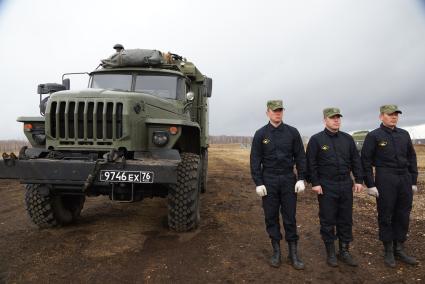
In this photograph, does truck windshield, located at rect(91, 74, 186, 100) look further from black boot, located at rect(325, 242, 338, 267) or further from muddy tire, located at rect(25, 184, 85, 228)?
black boot, located at rect(325, 242, 338, 267)

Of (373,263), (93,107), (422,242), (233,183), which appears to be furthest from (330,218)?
(233,183)

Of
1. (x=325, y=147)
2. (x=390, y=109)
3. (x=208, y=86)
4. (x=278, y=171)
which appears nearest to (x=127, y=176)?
(x=278, y=171)

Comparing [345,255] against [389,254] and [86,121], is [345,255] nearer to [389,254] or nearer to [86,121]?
[389,254]

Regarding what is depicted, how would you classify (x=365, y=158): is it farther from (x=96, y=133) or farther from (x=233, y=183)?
(x=233, y=183)

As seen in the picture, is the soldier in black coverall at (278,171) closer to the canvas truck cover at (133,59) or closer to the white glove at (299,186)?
the white glove at (299,186)

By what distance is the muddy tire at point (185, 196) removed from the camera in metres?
4.92

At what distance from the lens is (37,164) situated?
425cm

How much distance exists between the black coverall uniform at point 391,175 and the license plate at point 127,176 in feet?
8.09

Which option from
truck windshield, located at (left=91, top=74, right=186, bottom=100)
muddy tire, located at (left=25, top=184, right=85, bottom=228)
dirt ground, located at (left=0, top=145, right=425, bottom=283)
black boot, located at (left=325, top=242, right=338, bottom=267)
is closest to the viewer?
dirt ground, located at (left=0, top=145, right=425, bottom=283)

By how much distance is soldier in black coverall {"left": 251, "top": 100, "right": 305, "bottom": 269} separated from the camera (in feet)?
13.5

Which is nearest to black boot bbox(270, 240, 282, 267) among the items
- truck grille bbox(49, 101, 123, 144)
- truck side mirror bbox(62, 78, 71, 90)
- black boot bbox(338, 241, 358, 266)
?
black boot bbox(338, 241, 358, 266)

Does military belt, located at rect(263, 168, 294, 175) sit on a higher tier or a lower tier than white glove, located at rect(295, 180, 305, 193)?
higher

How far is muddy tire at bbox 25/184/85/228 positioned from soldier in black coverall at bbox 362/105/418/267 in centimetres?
392

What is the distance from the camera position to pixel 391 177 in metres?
4.21
